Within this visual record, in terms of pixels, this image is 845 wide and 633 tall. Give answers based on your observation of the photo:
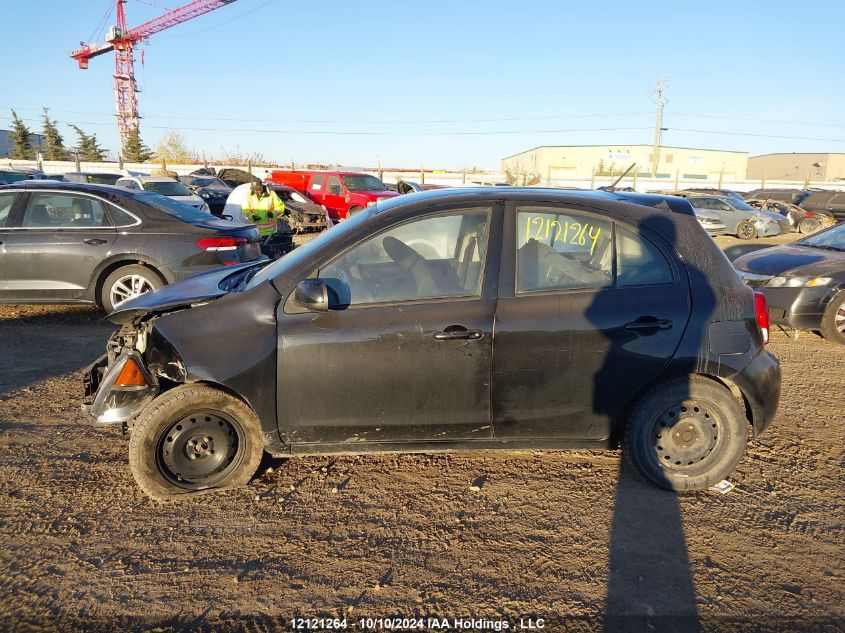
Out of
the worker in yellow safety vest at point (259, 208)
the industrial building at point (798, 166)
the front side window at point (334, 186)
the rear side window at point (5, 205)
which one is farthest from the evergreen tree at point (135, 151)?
the industrial building at point (798, 166)

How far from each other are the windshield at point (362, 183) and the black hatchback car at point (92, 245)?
1269cm

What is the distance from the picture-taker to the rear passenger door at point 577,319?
10.7 ft

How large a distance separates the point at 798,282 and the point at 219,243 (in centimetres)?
666

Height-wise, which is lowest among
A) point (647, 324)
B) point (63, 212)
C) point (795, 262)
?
point (795, 262)

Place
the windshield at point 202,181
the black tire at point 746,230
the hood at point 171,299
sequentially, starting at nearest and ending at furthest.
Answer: the hood at point 171,299, the black tire at point 746,230, the windshield at point 202,181

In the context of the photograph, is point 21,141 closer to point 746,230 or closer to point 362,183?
point 362,183

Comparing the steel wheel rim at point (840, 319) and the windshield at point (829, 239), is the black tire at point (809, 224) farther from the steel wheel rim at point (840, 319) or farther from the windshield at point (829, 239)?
the steel wheel rim at point (840, 319)

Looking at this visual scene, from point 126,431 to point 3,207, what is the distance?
4896 mm

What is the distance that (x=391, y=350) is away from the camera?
10.5 feet

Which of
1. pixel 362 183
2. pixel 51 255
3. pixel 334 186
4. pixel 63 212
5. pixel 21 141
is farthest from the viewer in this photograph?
pixel 21 141

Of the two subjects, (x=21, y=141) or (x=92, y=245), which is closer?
(x=92, y=245)

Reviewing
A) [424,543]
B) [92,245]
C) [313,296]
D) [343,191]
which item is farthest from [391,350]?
[343,191]

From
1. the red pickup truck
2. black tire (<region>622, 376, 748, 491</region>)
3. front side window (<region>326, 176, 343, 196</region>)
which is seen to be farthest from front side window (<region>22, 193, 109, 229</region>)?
front side window (<region>326, 176, 343, 196</region>)

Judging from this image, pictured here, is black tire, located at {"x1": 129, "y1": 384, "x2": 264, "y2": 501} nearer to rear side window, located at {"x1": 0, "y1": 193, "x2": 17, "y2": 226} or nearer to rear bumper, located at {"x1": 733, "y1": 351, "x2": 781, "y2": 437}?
rear bumper, located at {"x1": 733, "y1": 351, "x2": 781, "y2": 437}
